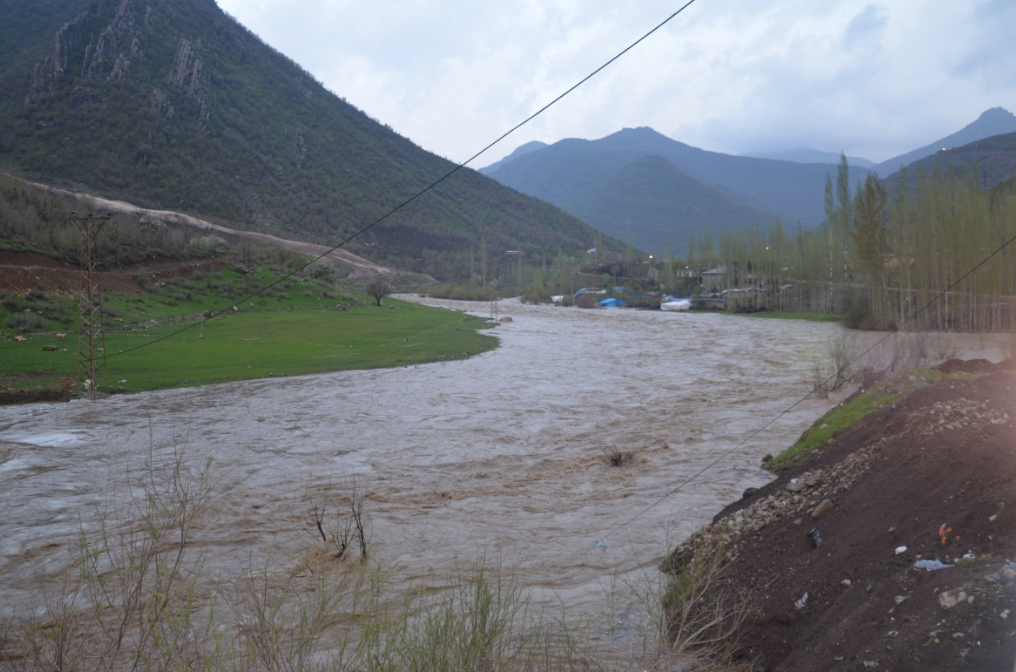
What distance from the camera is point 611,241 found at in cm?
15712

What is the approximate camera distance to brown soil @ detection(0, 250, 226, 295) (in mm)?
24288

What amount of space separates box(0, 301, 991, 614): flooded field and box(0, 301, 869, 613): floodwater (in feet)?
0.13

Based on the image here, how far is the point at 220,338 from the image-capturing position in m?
25.6

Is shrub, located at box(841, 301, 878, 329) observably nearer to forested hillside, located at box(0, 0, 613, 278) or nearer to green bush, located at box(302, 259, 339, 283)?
green bush, located at box(302, 259, 339, 283)

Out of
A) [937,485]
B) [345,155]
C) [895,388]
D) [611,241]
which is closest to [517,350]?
[895,388]

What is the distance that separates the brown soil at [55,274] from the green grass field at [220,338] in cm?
99

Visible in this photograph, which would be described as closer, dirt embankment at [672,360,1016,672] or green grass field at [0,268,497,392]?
dirt embankment at [672,360,1016,672]

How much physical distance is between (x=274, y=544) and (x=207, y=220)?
7500 cm

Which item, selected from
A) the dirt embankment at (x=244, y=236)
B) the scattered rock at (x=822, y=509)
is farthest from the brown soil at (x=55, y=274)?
the scattered rock at (x=822, y=509)

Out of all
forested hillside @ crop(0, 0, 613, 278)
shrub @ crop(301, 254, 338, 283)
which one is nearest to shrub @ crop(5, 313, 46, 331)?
shrub @ crop(301, 254, 338, 283)

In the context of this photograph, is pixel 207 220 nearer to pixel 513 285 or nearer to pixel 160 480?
pixel 513 285

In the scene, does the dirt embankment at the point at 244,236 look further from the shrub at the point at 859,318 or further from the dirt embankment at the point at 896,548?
the dirt embankment at the point at 896,548

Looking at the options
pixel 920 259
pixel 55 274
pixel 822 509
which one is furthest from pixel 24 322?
pixel 920 259

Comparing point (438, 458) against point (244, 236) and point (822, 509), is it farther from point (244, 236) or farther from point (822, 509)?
point (244, 236)
